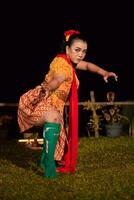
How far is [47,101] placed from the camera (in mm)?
6992

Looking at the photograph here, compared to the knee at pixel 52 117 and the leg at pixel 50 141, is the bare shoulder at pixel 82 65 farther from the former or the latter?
the leg at pixel 50 141

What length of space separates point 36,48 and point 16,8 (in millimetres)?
1435

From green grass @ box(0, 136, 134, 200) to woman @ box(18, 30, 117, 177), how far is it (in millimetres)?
256

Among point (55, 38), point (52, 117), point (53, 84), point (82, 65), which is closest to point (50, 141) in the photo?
point (52, 117)

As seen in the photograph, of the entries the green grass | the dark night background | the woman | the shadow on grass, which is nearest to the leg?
the woman

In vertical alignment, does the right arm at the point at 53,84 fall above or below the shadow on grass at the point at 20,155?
above

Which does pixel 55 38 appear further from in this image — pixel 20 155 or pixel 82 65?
pixel 82 65

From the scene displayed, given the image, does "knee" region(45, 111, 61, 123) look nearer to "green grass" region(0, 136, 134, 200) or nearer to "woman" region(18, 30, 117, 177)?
"woman" region(18, 30, 117, 177)

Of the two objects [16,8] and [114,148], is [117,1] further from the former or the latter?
[114,148]

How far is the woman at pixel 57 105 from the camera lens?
22.1 feet

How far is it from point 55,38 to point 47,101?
45.4 feet

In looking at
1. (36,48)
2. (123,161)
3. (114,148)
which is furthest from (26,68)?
(123,161)

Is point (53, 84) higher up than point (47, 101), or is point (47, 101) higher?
point (53, 84)

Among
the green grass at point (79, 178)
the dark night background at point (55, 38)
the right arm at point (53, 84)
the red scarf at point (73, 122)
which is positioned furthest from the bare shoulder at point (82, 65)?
the dark night background at point (55, 38)
